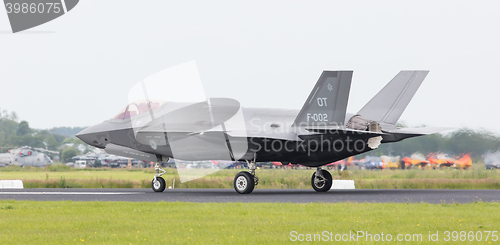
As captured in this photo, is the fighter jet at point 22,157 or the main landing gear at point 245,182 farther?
the fighter jet at point 22,157

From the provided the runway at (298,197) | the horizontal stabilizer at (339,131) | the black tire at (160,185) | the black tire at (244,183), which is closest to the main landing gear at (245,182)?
the black tire at (244,183)

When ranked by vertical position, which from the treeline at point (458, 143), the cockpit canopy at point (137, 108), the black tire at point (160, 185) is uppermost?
the cockpit canopy at point (137, 108)

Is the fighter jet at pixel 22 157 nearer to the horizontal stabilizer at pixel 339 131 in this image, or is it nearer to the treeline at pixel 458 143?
the treeline at pixel 458 143

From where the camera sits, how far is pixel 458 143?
88.2 ft

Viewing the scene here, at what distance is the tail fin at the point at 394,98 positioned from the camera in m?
20.2

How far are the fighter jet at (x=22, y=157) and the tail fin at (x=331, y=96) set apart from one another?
42.2 m

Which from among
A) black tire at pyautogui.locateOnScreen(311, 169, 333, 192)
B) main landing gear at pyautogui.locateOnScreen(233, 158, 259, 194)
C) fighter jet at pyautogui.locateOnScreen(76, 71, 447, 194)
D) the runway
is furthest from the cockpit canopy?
black tire at pyautogui.locateOnScreen(311, 169, 333, 192)

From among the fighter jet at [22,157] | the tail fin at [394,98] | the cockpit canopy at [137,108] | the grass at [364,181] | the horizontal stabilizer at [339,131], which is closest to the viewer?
the horizontal stabilizer at [339,131]

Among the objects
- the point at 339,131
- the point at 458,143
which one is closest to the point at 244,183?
the point at 339,131

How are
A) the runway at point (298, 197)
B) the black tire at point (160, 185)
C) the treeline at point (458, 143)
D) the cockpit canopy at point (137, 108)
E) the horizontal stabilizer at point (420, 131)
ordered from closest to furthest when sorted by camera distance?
→ the runway at point (298, 197)
the horizontal stabilizer at point (420, 131)
the cockpit canopy at point (137, 108)
the black tire at point (160, 185)
the treeline at point (458, 143)

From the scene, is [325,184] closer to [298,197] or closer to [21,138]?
[298,197]

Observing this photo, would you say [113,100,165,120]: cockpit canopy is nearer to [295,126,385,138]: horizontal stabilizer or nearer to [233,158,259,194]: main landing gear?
[233,158,259,194]: main landing gear

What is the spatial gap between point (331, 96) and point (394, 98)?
330cm

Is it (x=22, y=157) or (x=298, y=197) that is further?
(x=22, y=157)
